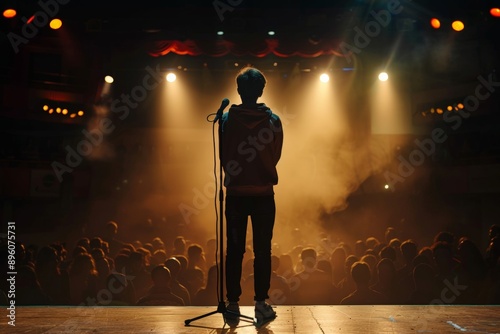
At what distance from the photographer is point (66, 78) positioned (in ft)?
75.6

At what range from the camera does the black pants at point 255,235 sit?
4125 mm

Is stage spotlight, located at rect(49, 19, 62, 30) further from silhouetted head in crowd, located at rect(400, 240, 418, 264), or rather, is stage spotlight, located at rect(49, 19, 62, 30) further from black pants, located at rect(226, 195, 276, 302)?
black pants, located at rect(226, 195, 276, 302)

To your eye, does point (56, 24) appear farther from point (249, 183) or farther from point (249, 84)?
point (249, 183)

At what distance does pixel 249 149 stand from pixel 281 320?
4.29 feet

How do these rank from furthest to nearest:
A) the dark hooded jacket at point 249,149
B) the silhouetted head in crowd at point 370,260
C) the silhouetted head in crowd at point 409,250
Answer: the silhouetted head in crowd at point 409,250, the silhouetted head in crowd at point 370,260, the dark hooded jacket at point 249,149

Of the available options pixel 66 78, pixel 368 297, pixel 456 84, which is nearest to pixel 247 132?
pixel 368 297

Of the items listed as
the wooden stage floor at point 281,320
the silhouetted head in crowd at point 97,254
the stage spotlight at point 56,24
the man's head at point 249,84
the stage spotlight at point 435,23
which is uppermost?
the stage spotlight at point 56,24

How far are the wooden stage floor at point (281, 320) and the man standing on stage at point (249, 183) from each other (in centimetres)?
36

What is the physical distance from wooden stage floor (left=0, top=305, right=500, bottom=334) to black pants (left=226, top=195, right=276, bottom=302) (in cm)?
28

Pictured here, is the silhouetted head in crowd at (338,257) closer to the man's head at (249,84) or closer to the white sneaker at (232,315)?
the white sneaker at (232,315)

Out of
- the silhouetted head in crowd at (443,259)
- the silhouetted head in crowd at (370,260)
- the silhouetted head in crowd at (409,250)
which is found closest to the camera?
the silhouetted head in crowd at (443,259)

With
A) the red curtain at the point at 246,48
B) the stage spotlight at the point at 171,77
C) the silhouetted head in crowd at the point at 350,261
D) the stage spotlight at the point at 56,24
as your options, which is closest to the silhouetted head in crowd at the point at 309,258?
the silhouetted head in crowd at the point at 350,261

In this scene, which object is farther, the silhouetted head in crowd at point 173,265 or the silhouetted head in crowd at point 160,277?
the silhouetted head in crowd at point 173,265

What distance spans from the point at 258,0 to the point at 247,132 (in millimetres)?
12628
